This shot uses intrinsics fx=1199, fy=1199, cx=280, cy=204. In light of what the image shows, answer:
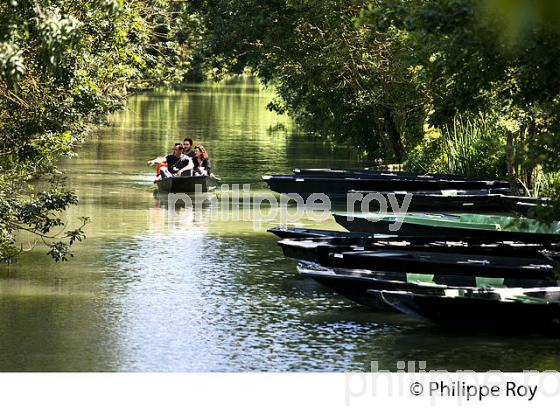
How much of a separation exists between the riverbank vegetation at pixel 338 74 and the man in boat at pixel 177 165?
1714mm

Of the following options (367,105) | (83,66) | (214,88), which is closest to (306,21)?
(367,105)

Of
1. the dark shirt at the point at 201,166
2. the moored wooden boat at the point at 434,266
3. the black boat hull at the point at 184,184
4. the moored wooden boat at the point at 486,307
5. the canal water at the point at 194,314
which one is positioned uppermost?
the dark shirt at the point at 201,166

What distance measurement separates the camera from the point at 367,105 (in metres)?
32.8

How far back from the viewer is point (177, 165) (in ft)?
89.6

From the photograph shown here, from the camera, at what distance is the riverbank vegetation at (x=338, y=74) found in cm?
989

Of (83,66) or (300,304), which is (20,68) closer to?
(300,304)

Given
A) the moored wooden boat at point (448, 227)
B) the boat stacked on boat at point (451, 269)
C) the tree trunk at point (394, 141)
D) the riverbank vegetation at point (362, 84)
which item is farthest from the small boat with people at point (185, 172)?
the boat stacked on boat at point (451, 269)

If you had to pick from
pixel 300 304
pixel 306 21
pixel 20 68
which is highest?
pixel 306 21

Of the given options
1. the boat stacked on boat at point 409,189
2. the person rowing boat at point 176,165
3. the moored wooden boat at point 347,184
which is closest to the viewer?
the boat stacked on boat at point 409,189

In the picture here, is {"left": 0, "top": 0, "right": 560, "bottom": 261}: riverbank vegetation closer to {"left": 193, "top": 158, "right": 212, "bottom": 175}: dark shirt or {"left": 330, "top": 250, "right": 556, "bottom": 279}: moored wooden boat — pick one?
{"left": 330, "top": 250, "right": 556, "bottom": 279}: moored wooden boat

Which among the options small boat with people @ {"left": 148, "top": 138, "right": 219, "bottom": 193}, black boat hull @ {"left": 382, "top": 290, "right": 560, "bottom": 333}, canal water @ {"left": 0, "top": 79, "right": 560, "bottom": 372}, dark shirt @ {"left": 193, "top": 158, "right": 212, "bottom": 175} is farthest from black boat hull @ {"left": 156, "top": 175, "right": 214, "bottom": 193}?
black boat hull @ {"left": 382, "top": 290, "right": 560, "bottom": 333}

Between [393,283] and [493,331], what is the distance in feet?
3.90

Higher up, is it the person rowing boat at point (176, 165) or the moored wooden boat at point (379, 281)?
the person rowing boat at point (176, 165)

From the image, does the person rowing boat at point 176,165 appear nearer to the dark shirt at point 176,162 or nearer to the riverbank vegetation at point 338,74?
the dark shirt at point 176,162
